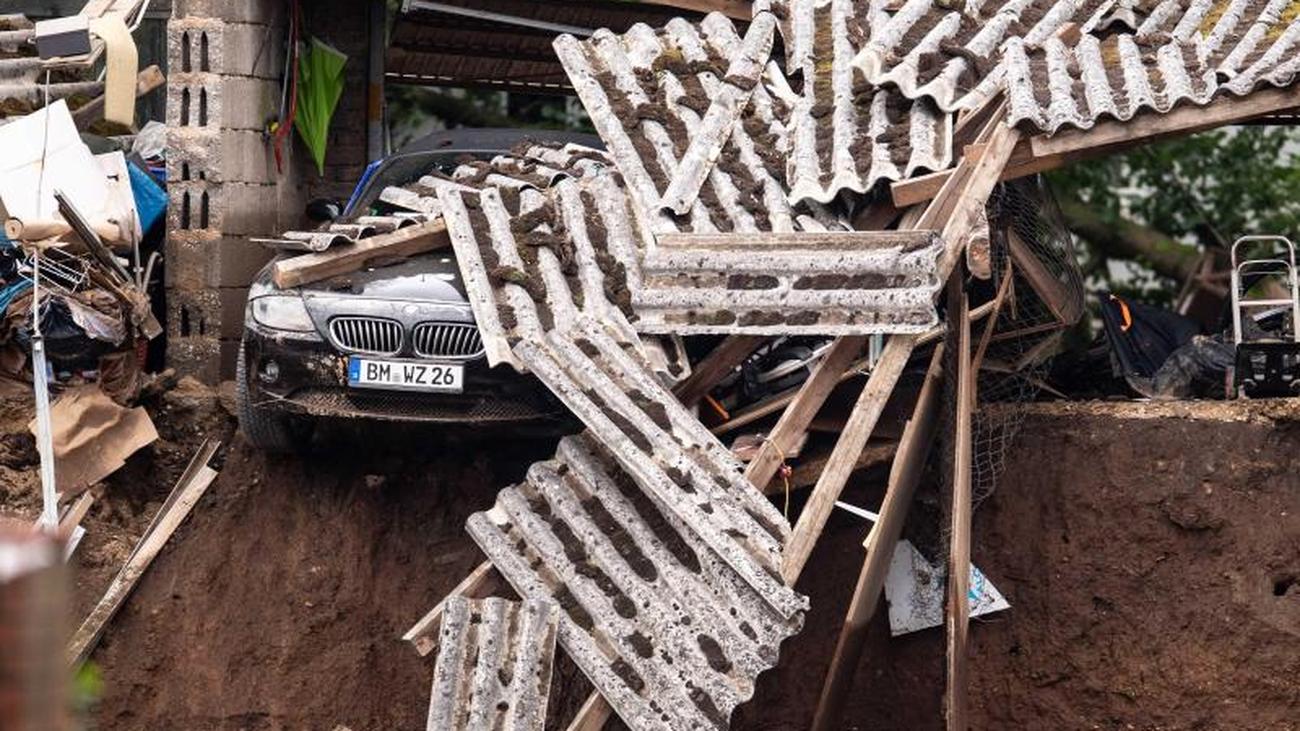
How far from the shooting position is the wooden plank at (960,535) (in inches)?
314

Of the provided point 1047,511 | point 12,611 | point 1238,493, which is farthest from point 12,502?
point 12,611

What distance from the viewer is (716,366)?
27.6 ft

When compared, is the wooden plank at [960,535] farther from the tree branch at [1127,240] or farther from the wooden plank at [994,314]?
the tree branch at [1127,240]

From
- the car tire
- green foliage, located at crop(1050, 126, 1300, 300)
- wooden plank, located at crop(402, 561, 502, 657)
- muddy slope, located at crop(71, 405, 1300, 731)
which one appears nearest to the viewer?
wooden plank, located at crop(402, 561, 502, 657)

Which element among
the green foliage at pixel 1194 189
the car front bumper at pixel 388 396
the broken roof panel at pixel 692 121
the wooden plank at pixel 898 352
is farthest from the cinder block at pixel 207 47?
the green foliage at pixel 1194 189

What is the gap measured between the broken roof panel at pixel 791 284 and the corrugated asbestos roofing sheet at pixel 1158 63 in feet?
3.22

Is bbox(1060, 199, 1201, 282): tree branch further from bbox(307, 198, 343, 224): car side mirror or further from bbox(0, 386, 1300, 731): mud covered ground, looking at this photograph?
bbox(307, 198, 343, 224): car side mirror

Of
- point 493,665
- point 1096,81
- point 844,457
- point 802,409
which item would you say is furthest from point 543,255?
point 1096,81

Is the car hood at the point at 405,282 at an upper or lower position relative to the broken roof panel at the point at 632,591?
upper

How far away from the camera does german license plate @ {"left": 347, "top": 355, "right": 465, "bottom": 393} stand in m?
8.62

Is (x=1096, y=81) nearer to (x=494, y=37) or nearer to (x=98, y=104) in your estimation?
(x=494, y=37)

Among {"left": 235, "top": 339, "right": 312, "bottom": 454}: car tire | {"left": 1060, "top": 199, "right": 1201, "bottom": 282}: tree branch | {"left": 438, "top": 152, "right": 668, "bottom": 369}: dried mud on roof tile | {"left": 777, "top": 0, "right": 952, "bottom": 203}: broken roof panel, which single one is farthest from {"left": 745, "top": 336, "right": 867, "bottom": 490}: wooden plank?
{"left": 1060, "top": 199, "right": 1201, "bottom": 282}: tree branch

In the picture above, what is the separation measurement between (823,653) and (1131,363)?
2.22 m

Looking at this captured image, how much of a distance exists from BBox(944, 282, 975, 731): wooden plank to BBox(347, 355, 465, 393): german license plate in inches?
84.7
